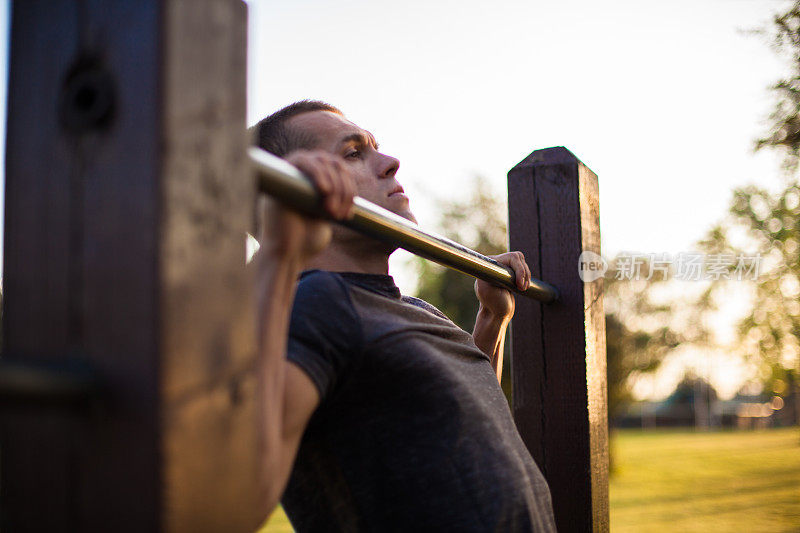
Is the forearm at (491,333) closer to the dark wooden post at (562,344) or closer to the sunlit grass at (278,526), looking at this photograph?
the dark wooden post at (562,344)

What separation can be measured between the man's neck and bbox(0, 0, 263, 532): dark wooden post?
713 mm

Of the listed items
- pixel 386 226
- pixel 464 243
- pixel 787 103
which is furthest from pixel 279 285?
pixel 464 243

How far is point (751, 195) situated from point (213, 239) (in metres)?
8.38

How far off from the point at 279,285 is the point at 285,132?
838 mm

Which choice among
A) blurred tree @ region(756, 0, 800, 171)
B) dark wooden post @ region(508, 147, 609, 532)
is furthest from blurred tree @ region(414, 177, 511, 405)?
dark wooden post @ region(508, 147, 609, 532)

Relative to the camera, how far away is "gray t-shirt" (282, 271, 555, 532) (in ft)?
3.29

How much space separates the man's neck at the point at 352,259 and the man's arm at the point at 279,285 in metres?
0.50

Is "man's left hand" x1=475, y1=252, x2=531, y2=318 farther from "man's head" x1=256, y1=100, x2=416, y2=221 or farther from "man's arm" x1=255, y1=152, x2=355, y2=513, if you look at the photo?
"man's arm" x1=255, y1=152, x2=355, y2=513

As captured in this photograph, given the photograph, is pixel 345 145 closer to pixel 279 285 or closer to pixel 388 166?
pixel 388 166

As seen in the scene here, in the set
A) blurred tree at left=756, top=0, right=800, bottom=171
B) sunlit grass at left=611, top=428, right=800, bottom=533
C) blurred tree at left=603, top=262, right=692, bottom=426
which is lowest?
sunlit grass at left=611, top=428, right=800, bottom=533

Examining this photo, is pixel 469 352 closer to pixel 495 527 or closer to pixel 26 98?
pixel 495 527

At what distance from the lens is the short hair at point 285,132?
1459 millimetres

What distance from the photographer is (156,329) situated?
496 millimetres

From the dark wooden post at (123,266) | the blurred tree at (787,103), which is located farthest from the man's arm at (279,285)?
the blurred tree at (787,103)
